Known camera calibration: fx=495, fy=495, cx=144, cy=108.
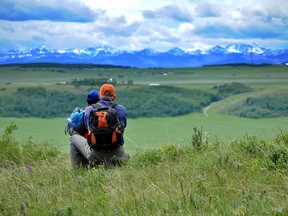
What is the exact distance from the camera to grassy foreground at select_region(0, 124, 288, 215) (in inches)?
170

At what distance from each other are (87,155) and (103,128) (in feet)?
1.90

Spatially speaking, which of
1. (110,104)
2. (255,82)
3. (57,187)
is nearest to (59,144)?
(110,104)

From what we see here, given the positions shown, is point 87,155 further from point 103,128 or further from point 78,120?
point 78,120

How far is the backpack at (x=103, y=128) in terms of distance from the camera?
23.0 feet

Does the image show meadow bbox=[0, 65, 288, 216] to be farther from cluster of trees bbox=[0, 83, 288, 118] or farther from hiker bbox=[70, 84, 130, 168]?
cluster of trees bbox=[0, 83, 288, 118]

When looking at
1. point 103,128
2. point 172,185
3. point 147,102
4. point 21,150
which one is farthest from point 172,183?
point 147,102

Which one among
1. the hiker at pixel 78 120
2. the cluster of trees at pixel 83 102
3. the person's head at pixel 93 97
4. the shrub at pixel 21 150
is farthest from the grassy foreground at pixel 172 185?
the cluster of trees at pixel 83 102

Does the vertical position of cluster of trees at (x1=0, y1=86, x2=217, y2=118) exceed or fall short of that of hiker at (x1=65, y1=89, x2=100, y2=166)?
it falls short

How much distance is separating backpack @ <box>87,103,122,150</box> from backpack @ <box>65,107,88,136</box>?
0.66m

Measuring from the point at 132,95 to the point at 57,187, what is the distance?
148875 mm

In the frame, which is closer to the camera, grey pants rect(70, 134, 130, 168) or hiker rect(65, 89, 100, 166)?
grey pants rect(70, 134, 130, 168)

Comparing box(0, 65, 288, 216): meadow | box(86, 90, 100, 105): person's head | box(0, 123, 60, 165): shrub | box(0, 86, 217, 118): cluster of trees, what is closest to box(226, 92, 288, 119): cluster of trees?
box(0, 86, 217, 118): cluster of trees

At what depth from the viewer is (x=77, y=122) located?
26.0 ft

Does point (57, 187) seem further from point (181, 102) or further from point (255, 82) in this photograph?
point (255, 82)
